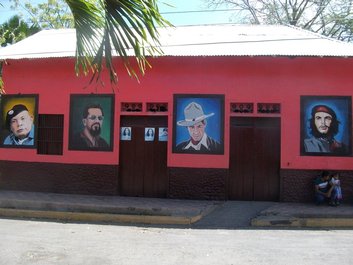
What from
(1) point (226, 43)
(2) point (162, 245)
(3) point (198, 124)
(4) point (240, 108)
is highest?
(1) point (226, 43)

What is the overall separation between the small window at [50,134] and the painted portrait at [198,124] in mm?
3230

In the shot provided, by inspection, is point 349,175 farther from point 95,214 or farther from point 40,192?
point 40,192

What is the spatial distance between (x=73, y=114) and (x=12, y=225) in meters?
4.22

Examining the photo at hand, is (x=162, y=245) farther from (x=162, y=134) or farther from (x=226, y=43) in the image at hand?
(x=226, y=43)

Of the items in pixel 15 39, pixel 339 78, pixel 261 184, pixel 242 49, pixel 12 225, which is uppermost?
pixel 15 39

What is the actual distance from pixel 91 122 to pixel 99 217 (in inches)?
131

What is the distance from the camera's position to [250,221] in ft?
32.1

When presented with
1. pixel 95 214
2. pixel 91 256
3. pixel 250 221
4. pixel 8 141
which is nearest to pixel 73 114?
pixel 8 141

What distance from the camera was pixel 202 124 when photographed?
39.5 feet

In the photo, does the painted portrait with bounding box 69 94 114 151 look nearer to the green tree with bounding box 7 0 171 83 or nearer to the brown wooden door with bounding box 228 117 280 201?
the brown wooden door with bounding box 228 117 280 201

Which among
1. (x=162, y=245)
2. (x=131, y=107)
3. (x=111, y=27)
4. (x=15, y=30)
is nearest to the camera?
(x=111, y=27)

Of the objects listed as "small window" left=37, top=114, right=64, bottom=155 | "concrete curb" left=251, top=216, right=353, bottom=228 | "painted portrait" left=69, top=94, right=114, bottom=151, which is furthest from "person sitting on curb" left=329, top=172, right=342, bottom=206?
"small window" left=37, top=114, right=64, bottom=155

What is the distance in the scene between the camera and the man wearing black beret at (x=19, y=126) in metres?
13.0

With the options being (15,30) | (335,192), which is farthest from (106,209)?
(15,30)
